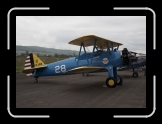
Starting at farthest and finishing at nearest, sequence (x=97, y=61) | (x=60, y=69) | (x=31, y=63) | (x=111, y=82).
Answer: (x=31, y=63)
(x=60, y=69)
(x=97, y=61)
(x=111, y=82)

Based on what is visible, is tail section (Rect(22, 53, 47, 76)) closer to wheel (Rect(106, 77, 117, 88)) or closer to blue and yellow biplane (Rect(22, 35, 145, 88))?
blue and yellow biplane (Rect(22, 35, 145, 88))

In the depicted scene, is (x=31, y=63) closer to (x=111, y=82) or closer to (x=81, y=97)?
(x=111, y=82)

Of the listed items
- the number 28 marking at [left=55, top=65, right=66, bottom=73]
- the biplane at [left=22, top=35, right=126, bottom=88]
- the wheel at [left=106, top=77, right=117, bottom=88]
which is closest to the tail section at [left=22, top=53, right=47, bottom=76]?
the biplane at [left=22, top=35, right=126, bottom=88]

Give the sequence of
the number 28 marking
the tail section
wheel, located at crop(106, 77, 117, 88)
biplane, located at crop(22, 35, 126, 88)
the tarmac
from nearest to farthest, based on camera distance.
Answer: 1. the tarmac
2. wheel, located at crop(106, 77, 117, 88)
3. biplane, located at crop(22, 35, 126, 88)
4. the number 28 marking
5. the tail section

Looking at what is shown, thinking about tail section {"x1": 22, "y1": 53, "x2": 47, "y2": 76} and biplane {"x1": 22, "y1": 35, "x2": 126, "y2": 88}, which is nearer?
biplane {"x1": 22, "y1": 35, "x2": 126, "y2": 88}

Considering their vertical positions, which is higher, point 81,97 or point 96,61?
point 96,61

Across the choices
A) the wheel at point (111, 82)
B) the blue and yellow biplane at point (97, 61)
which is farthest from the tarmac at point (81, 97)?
the blue and yellow biplane at point (97, 61)

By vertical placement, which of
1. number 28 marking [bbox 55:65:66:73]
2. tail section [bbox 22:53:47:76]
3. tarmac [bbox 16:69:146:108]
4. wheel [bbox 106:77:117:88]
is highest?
tail section [bbox 22:53:47:76]

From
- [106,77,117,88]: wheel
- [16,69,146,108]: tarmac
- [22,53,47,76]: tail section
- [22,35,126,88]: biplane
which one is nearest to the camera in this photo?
[16,69,146,108]: tarmac

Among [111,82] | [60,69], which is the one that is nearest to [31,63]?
[60,69]

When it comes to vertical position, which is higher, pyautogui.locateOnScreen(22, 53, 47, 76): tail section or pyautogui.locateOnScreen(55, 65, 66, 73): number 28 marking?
pyautogui.locateOnScreen(22, 53, 47, 76): tail section
